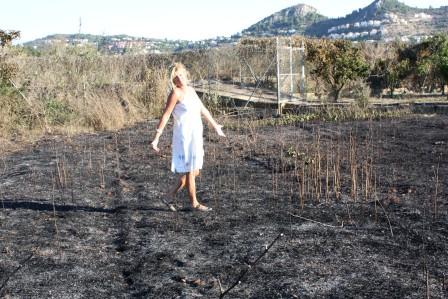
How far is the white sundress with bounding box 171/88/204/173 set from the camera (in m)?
5.78

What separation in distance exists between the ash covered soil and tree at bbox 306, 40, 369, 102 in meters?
8.85

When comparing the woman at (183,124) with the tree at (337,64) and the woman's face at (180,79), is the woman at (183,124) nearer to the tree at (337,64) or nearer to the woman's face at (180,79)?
the woman's face at (180,79)

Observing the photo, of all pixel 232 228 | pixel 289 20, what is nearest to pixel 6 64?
pixel 232 228

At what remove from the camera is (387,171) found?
7.40 metres

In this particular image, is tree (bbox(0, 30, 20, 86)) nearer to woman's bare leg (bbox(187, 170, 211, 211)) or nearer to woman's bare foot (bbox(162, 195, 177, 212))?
woman's bare foot (bbox(162, 195, 177, 212))

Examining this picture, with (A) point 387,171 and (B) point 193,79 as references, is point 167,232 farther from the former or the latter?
(B) point 193,79

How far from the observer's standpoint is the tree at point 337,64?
17.9 m

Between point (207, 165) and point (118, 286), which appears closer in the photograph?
point (118, 286)

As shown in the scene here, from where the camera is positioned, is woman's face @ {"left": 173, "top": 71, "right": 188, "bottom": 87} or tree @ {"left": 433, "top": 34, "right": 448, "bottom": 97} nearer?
woman's face @ {"left": 173, "top": 71, "right": 188, "bottom": 87}

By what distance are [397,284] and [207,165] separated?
15.8ft

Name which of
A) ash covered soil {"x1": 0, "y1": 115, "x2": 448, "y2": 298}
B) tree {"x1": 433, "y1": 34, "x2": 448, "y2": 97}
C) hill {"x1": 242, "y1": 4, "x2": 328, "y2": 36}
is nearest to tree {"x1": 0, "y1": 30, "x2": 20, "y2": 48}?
ash covered soil {"x1": 0, "y1": 115, "x2": 448, "y2": 298}

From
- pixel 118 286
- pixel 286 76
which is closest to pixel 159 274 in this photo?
pixel 118 286

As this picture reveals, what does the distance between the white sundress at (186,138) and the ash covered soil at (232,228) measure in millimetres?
510

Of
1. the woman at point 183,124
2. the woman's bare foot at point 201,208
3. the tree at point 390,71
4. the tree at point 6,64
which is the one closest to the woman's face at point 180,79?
the woman at point 183,124
